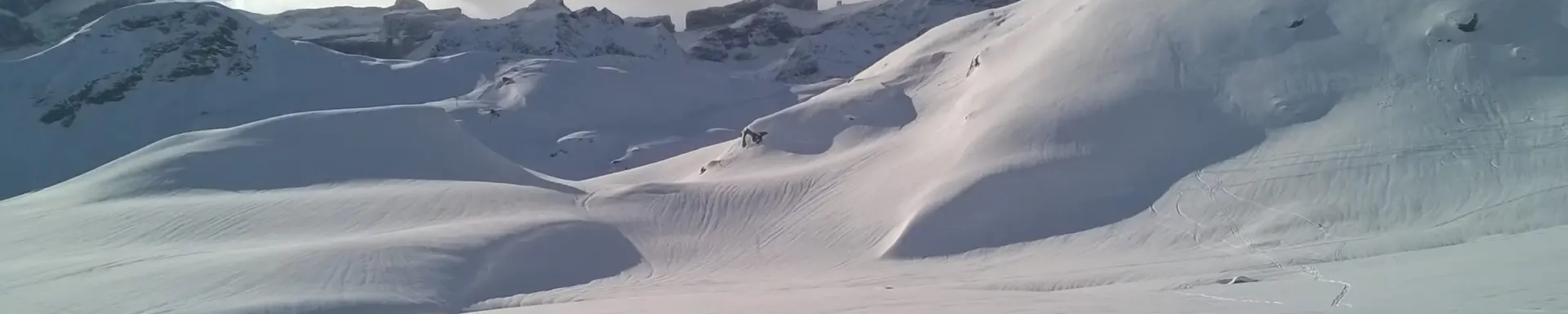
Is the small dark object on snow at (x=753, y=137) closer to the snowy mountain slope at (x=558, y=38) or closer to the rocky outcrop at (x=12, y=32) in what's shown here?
the snowy mountain slope at (x=558, y=38)

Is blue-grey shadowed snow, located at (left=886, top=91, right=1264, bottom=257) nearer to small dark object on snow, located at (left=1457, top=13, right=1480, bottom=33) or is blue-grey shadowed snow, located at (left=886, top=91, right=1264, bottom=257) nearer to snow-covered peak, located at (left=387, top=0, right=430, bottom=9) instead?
small dark object on snow, located at (left=1457, top=13, right=1480, bottom=33)

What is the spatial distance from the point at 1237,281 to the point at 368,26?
6334 inches

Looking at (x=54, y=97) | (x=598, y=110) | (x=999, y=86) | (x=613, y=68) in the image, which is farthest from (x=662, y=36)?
(x=999, y=86)

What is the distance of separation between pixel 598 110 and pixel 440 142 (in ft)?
92.6

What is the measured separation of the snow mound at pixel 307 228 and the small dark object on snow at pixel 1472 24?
19538 millimetres

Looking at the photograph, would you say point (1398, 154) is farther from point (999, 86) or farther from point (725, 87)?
point (725, 87)

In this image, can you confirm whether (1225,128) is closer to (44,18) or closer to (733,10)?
(44,18)

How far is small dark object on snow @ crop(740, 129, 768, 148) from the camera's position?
34500 mm

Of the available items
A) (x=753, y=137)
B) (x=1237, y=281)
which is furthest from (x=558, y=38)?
(x=1237, y=281)

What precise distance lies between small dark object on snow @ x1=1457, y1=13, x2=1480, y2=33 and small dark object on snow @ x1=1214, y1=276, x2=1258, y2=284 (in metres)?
13.0

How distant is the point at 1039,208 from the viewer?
21.7 meters

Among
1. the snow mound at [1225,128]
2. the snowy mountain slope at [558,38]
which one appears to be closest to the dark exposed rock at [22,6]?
the snowy mountain slope at [558,38]

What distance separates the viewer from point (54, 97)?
2643 inches

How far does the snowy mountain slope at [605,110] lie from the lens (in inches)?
2216
